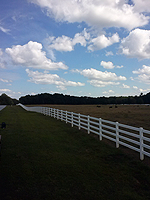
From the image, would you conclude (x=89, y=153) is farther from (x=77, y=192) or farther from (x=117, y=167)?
(x=77, y=192)

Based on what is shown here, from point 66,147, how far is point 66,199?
469cm

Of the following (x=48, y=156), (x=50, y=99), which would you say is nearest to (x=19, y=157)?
(x=48, y=156)

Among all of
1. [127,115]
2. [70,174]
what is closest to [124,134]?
[70,174]

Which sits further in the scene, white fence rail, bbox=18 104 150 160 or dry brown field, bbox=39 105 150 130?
dry brown field, bbox=39 105 150 130

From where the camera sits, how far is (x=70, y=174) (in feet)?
18.5

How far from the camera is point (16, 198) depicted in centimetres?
429

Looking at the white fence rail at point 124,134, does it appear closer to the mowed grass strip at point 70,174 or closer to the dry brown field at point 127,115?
the mowed grass strip at point 70,174

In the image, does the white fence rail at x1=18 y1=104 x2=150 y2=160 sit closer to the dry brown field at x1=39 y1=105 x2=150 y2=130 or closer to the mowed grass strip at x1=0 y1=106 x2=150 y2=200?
the mowed grass strip at x1=0 y1=106 x2=150 y2=200

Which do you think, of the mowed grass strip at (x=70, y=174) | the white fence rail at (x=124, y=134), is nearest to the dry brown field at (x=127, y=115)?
the white fence rail at (x=124, y=134)

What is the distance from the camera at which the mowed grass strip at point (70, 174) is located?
4.52 meters

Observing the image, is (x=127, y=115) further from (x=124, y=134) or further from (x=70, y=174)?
(x=70, y=174)

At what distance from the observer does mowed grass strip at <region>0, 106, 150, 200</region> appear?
4523 mm

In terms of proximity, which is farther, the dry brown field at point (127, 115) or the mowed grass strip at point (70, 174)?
the dry brown field at point (127, 115)

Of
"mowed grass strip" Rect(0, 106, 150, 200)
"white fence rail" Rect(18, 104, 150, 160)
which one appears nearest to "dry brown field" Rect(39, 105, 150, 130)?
"white fence rail" Rect(18, 104, 150, 160)
